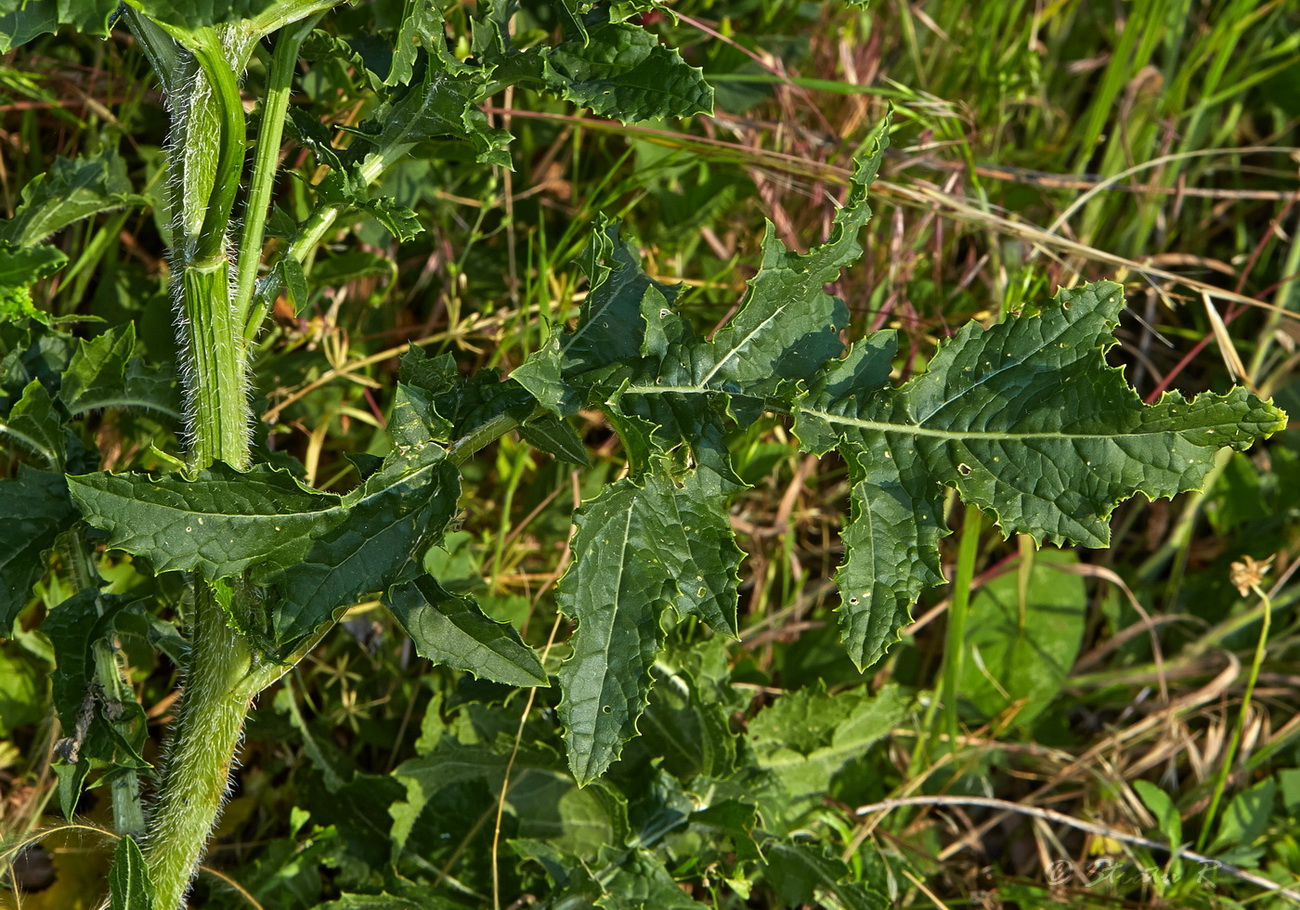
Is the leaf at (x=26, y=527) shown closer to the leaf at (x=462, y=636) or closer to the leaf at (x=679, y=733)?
the leaf at (x=462, y=636)

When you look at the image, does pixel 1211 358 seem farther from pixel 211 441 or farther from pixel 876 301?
pixel 211 441

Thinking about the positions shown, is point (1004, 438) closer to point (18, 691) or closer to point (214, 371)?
point (214, 371)

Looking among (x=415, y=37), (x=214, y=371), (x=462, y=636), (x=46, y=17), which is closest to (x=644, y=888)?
(x=462, y=636)

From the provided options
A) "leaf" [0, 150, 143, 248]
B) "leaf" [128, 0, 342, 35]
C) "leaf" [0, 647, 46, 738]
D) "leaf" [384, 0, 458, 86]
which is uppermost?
"leaf" [128, 0, 342, 35]

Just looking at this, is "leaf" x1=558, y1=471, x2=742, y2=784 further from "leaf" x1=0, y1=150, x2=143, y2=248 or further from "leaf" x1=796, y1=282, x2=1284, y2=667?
"leaf" x1=0, y1=150, x2=143, y2=248

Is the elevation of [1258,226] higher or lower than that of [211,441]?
lower

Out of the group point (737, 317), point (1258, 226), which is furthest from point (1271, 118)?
point (737, 317)

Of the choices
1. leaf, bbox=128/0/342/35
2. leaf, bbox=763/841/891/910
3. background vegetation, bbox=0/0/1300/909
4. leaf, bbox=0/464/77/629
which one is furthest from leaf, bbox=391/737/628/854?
leaf, bbox=128/0/342/35
